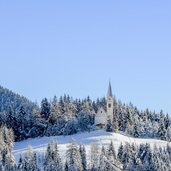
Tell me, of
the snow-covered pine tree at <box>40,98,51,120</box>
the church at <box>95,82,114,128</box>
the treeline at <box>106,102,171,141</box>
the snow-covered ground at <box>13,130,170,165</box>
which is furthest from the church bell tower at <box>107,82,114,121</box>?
the snow-covered pine tree at <box>40,98,51,120</box>

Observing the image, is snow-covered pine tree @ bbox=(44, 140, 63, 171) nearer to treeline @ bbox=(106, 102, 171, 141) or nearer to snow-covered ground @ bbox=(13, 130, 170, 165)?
snow-covered ground @ bbox=(13, 130, 170, 165)

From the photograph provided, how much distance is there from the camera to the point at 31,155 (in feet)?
420

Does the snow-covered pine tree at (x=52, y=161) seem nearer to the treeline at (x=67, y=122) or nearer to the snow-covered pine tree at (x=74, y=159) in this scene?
the snow-covered pine tree at (x=74, y=159)

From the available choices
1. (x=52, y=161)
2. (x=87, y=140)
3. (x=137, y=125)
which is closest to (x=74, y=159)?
(x=52, y=161)

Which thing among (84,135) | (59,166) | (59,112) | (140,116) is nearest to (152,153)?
(59,166)

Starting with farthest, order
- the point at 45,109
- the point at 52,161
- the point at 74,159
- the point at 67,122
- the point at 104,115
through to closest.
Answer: the point at 45,109, the point at 104,115, the point at 67,122, the point at 74,159, the point at 52,161

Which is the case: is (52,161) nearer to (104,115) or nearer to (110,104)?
(104,115)

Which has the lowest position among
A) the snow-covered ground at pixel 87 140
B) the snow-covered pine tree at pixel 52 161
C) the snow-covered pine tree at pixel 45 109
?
the snow-covered pine tree at pixel 52 161

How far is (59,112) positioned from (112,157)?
53.3m

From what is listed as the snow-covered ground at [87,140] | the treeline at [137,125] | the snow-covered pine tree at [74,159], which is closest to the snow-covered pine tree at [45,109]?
the snow-covered ground at [87,140]

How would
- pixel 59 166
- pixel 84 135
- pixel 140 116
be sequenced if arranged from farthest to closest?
pixel 140 116
pixel 84 135
pixel 59 166

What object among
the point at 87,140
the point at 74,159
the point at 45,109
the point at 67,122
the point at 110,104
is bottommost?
the point at 74,159

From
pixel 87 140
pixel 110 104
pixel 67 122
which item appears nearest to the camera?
pixel 87 140

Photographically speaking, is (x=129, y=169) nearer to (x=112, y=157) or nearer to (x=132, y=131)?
(x=112, y=157)
